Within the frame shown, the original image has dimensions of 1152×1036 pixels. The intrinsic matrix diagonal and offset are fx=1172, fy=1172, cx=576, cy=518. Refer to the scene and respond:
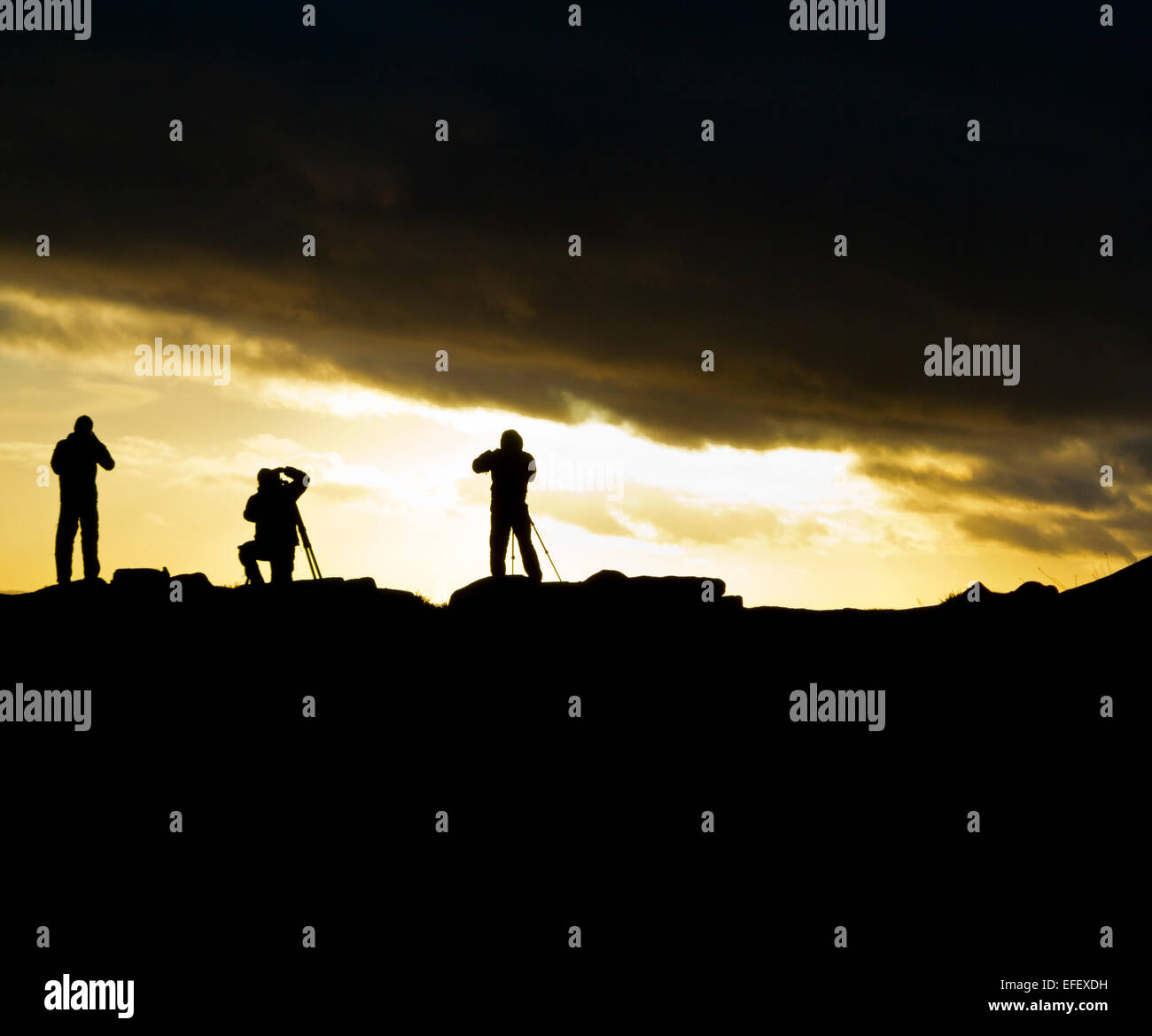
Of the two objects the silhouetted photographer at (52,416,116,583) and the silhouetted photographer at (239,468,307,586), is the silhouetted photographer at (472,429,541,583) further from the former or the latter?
the silhouetted photographer at (52,416,116,583)

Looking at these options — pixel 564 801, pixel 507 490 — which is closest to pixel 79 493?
pixel 507 490

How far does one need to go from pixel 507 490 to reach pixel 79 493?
8.08 m

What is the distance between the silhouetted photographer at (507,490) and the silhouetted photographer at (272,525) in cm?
383

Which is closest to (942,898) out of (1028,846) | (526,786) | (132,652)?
(1028,846)

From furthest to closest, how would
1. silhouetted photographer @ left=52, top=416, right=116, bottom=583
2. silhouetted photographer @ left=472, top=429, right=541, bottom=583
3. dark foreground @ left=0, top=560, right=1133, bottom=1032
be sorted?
silhouetted photographer @ left=52, top=416, right=116, bottom=583 < silhouetted photographer @ left=472, top=429, right=541, bottom=583 < dark foreground @ left=0, top=560, right=1133, bottom=1032

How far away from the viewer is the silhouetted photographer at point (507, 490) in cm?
2161

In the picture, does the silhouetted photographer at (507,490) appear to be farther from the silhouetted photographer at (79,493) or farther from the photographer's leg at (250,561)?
the silhouetted photographer at (79,493)

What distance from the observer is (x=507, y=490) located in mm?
21594

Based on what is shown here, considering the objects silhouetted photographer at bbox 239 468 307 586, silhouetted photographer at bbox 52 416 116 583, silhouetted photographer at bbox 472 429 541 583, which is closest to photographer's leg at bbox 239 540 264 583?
silhouetted photographer at bbox 239 468 307 586

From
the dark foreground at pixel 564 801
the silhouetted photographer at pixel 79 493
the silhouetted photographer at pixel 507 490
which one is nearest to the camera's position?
the dark foreground at pixel 564 801

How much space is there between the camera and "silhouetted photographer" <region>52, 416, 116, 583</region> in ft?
72.1

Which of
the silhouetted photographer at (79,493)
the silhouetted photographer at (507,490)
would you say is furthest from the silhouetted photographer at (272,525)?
the silhouetted photographer at (507,490)

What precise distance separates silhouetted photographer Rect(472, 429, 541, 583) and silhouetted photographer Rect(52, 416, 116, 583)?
7.29 metres
